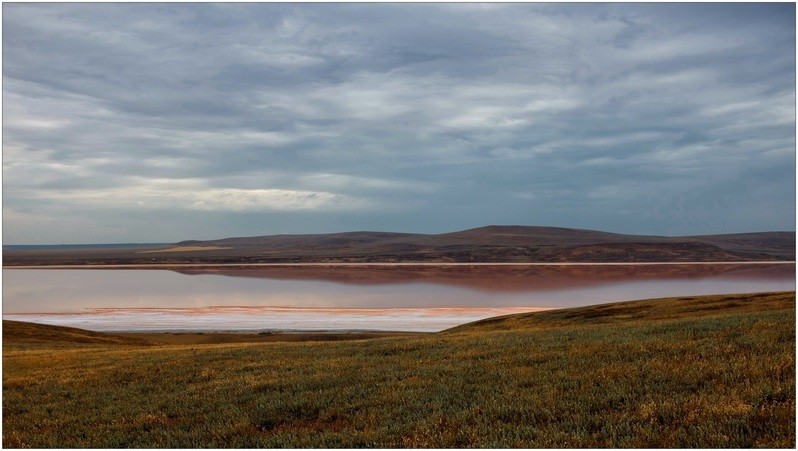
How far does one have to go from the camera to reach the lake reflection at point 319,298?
69.5 metres

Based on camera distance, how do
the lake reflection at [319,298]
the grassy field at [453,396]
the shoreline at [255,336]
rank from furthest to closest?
the lake reflection at [319,298]
the shoreline at [255,336]
the grassy field at [453,396]

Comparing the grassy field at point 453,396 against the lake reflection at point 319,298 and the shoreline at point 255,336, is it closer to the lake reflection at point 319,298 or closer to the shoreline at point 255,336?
the shoreline at point 255,336

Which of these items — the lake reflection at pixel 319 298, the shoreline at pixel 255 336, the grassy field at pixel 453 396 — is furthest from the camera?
the lake reflection at pixel 319 298

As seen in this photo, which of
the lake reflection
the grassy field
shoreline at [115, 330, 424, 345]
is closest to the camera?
the grassy field

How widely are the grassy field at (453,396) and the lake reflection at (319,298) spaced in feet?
132

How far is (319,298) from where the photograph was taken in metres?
96.9

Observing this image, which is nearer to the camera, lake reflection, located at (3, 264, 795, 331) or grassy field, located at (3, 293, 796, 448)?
grassy field, located at (3, 293, 796, 448)

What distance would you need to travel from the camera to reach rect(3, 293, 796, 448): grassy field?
11.1 meters

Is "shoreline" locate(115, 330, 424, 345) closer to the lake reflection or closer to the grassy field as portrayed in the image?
the lake reflection

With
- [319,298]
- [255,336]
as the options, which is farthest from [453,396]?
[319,298]

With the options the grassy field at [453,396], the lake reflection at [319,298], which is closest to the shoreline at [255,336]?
the lake reflection at [319,298]

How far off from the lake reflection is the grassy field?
40.2 meters

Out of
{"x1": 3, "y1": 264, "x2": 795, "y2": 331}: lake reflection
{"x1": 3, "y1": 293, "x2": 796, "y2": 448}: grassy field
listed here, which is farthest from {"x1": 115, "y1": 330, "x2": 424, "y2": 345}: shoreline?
{"x1": 3, "y1": 293, "x2": 796, "y2": 448}: grassy field

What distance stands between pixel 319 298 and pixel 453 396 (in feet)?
275
